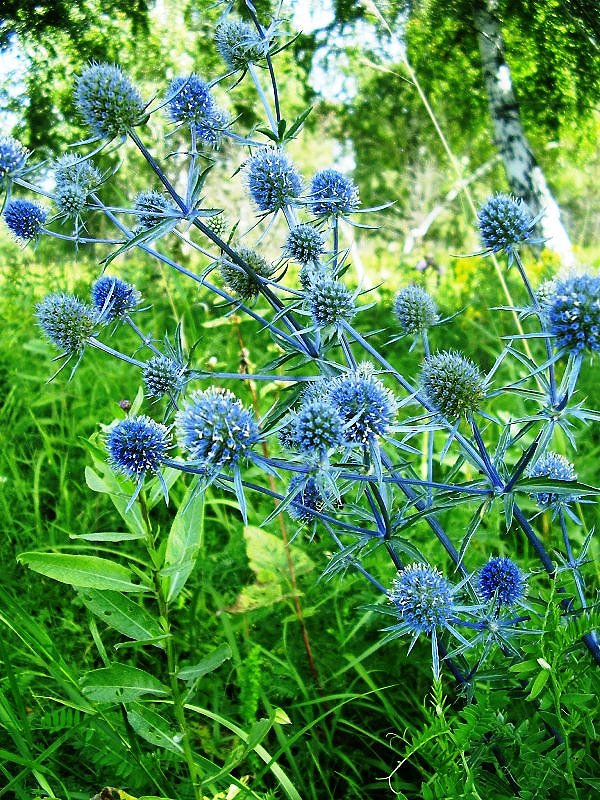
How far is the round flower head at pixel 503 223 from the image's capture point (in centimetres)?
161

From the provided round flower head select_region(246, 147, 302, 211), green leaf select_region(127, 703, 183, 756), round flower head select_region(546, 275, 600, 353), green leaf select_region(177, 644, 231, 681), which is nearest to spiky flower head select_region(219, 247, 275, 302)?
round flower head select_region(246, 147, 302, 211)

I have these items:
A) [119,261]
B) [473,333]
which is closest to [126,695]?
[473,333]

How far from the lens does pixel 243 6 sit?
3043 millimetres

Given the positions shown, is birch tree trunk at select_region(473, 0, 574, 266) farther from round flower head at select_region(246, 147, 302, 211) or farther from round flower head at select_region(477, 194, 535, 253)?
round flower head at select_region(246, 147, 302, 211)

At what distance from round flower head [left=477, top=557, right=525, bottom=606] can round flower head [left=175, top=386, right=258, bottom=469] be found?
2.01ft

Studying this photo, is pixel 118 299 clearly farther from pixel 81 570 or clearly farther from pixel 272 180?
pixel 81 570

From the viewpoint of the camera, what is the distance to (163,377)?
60.5 inches

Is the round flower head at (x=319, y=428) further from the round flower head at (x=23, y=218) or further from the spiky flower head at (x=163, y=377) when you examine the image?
the round flower head at (x=23, y=218)

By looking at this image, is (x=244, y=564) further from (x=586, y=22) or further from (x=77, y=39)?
(x=77, y=39)

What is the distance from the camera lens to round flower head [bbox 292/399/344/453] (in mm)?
1242

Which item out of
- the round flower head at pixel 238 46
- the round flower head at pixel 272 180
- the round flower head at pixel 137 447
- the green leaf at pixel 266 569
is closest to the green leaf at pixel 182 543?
the round flower head at pixel 137 447

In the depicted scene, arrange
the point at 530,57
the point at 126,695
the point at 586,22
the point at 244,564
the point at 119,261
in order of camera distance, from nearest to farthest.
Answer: the point at 126,695, the point at 244,564, the point at 586,22, the point at 530,57, the point at 119,261

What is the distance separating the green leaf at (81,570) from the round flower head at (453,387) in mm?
728

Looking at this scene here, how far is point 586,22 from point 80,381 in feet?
8.16
